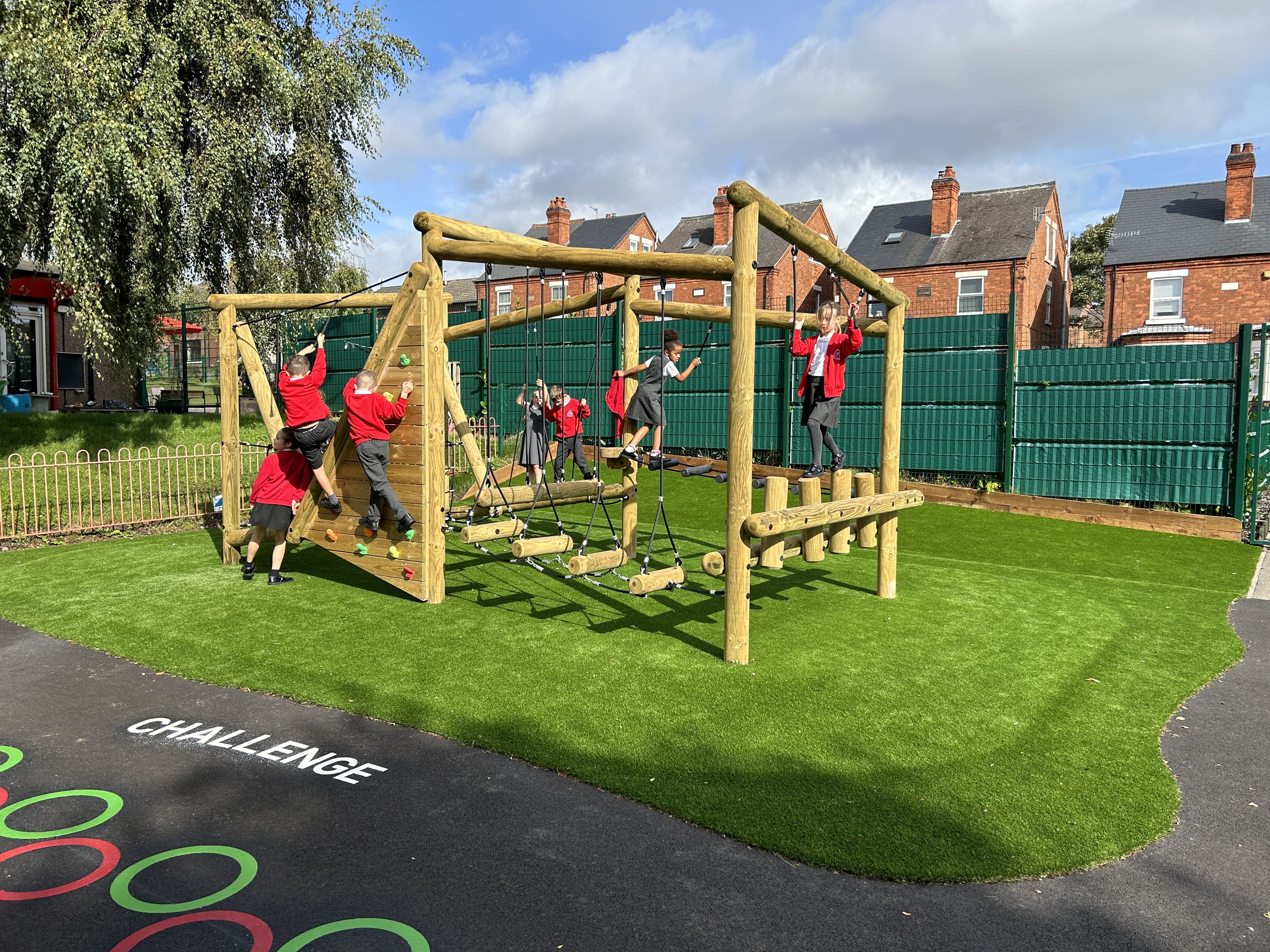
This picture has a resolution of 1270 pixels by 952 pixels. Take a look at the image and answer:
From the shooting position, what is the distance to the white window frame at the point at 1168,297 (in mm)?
30719

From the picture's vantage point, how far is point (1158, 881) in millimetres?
3463

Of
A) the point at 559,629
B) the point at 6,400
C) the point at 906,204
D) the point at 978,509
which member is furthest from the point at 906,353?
the point at 906,204

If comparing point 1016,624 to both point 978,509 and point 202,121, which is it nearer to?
point 978,509

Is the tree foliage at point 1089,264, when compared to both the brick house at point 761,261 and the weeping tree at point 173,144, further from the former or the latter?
the weeping tree at point 173,144

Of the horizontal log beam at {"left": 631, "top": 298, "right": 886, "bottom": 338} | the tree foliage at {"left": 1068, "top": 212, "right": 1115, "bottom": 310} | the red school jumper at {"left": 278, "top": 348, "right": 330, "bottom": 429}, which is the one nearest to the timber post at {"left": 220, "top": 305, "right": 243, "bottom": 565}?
the red school jumper at {"left": 278, "top": 348, "right": 330, "bottom": 429}

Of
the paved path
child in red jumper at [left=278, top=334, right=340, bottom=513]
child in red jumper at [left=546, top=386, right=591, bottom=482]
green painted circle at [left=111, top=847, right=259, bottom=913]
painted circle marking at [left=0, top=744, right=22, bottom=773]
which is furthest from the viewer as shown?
child in red jumper at [left=546, top=386, right=591, bottom=482]

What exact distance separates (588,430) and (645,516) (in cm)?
601

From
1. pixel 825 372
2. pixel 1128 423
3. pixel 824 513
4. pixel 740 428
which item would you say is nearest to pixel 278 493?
pixel 740 428

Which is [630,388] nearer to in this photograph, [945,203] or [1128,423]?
[1128,423]

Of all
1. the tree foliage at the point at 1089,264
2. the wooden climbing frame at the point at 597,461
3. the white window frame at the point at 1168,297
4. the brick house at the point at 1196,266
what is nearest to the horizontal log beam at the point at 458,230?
the wooden climbing frame at the point at 597,461

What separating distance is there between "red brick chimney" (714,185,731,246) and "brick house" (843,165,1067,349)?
18.0ft

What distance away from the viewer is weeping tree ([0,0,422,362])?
12953mm

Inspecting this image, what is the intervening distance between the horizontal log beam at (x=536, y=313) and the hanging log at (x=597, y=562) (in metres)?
2.95

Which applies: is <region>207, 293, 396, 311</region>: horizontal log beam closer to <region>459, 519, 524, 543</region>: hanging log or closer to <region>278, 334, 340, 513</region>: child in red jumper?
<region>278, 334, 340, 513</region>: child in red jumper
